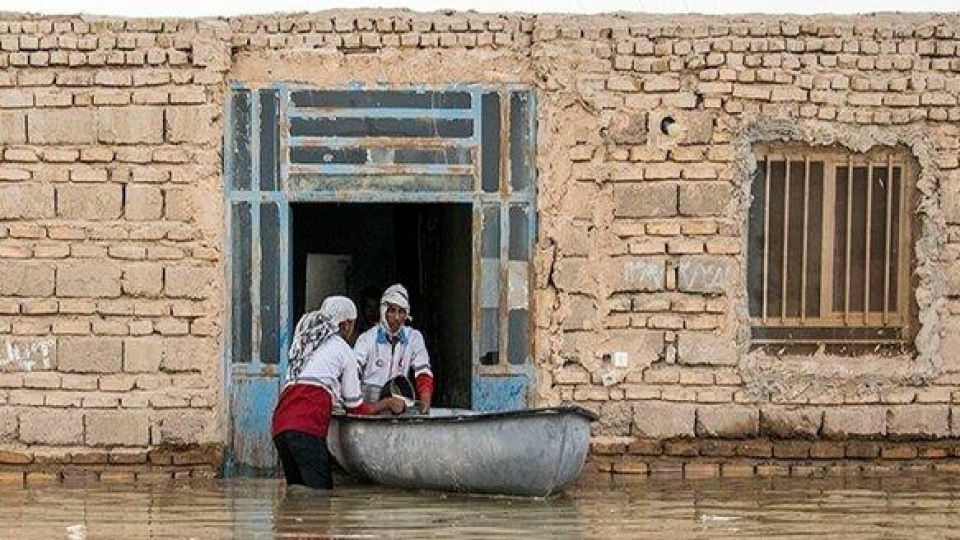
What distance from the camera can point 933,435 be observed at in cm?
1191

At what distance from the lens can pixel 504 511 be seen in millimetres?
10070

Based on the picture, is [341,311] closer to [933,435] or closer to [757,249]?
[757,249]

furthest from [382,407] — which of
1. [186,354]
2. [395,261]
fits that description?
[395,261]

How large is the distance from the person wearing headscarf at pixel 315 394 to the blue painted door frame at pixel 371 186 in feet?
2.35

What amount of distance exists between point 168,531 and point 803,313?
14.9 ft

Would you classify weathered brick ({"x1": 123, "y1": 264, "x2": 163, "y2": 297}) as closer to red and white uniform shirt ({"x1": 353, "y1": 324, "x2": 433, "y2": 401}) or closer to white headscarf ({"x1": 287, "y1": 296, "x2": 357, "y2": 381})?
white headscarf ({"x1": 287, "y1": 296, "x2": 357, "y2": 381})

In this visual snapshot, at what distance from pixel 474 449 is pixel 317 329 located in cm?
125

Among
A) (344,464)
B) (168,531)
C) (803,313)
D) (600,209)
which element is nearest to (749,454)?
(803,313)

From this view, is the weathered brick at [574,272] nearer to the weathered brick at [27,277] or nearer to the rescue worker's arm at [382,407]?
the rescue worker's arm at [382,407]

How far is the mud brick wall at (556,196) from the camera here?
38.4 feet

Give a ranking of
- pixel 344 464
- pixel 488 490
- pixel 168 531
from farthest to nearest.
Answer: pixel 344 464, pixel 488 490, pixel 168 531

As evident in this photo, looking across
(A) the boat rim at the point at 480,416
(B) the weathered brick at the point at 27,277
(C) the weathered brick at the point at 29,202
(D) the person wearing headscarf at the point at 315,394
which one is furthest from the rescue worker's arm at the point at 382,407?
(C) the weathered brick at the point at 29,202

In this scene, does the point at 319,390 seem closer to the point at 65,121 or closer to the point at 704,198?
the point at 65,121

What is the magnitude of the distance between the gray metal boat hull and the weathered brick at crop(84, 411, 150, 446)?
1295 mm
